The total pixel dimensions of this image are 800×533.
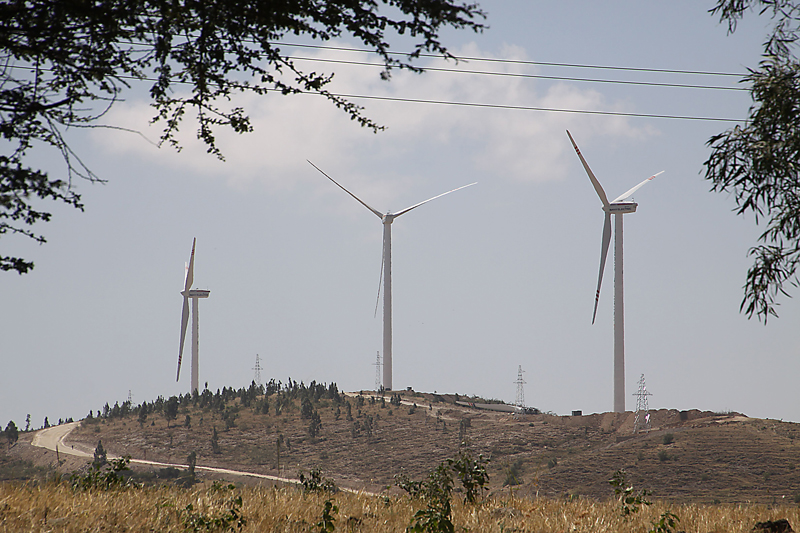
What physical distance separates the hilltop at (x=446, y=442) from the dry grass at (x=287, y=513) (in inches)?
1060

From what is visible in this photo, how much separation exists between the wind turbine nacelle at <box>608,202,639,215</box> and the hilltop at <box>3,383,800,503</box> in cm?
1845

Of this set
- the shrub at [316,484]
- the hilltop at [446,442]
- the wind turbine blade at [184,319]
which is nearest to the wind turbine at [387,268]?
the hilltop at [446,442]

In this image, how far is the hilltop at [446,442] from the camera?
46.2 metres

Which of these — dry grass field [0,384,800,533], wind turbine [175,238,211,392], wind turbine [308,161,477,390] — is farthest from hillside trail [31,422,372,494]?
wind turbine [308,161,477,390]

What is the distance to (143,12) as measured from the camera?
862 cm

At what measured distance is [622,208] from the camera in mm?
62156

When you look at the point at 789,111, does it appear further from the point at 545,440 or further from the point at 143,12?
the point at 545,440

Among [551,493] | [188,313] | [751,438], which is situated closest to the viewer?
[551,493]

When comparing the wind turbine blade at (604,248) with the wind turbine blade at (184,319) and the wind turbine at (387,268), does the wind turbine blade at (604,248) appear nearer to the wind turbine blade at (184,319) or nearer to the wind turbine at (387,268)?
the wind turbine at (387,268)

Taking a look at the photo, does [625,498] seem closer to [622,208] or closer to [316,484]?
[316,484]

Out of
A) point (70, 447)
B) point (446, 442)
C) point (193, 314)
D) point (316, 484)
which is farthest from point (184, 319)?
point (316, 484)

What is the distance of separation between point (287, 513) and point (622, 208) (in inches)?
2210

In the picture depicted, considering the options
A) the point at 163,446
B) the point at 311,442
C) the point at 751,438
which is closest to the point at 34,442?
the point at 163,446

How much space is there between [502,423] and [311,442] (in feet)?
59.5
